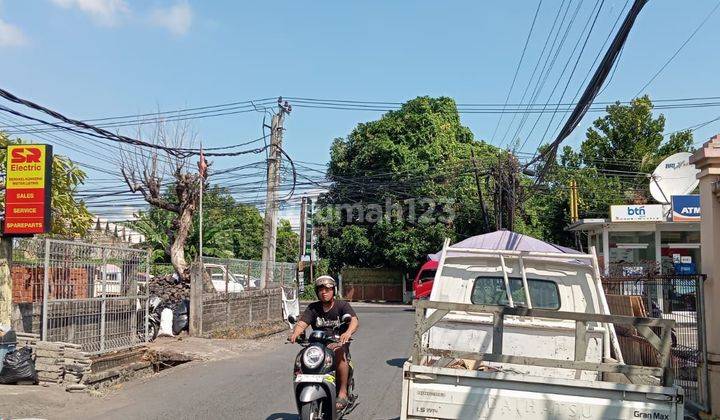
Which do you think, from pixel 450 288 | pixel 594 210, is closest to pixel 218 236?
pixel 594 210

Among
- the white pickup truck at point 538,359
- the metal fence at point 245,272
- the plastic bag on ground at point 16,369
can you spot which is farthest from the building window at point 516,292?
the metal fence at point 245,272

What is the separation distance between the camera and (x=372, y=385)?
10.4 meters

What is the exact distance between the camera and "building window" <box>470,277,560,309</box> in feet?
25.4

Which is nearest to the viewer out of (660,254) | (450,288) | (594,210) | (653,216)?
(450,288)

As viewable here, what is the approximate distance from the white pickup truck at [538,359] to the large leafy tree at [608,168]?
91.2 feet

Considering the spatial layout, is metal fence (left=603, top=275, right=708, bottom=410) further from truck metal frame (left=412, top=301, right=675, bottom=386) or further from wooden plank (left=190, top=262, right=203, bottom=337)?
wooden plank (left=190, top=262, right=203, bottom=337)

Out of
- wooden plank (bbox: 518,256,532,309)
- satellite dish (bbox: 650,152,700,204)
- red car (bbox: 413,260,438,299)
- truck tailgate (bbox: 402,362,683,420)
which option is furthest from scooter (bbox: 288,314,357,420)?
satellite dish (bbox: 650,152,700,204)

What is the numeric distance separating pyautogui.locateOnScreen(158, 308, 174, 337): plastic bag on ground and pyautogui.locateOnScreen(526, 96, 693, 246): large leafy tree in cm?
2343

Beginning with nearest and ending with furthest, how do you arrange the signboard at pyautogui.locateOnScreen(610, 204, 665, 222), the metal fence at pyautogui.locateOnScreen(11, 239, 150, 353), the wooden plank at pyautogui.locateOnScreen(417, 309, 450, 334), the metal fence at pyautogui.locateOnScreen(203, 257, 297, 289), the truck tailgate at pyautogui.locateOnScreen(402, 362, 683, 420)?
the truck tailgate at pyautogui.locateOnScreen(402, 362, 683, 420) < the wooden plank at pyautogui.locateOnScreen(417, 309, 450, 334) < the metal fence at pyautogui.locateOnScreen(11, 239, 150, 353) < the metal fence at pyautogui.locateOnScreen(203, 257, 297, 289) < the signboard at pyautogui.locateOnScreen(610, 204, 665, 222)

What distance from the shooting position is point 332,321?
7234 mm

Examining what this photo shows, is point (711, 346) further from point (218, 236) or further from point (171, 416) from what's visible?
point (218, 236)

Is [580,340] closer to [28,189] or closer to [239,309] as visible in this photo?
[28,189]

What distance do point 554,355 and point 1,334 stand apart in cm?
727

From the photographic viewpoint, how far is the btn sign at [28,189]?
10.3 m
